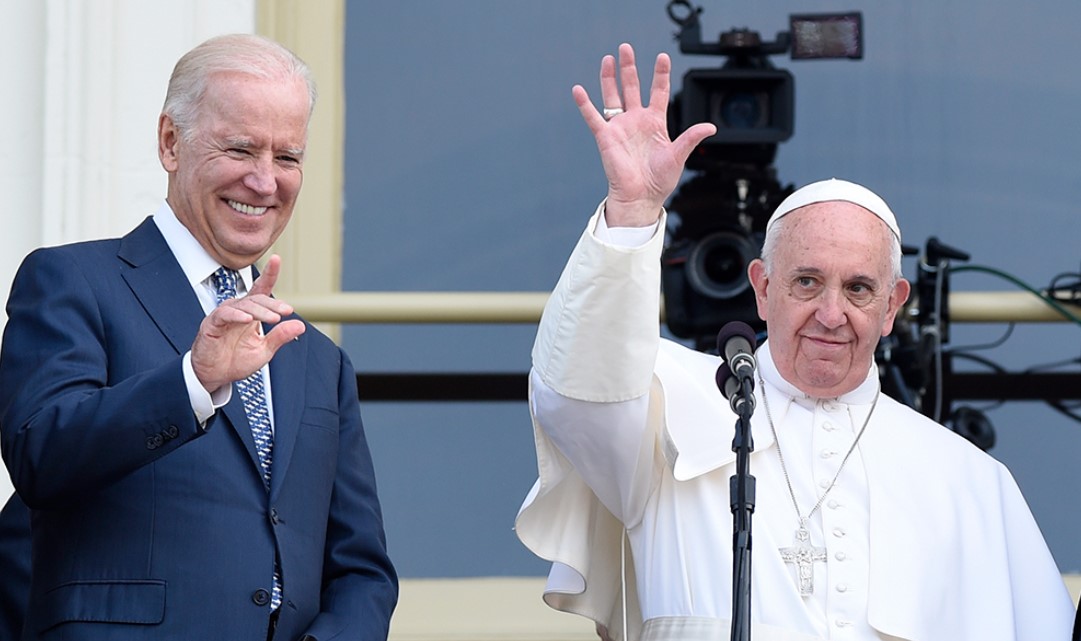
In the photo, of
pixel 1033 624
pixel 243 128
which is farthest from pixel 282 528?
pixel 1033 624

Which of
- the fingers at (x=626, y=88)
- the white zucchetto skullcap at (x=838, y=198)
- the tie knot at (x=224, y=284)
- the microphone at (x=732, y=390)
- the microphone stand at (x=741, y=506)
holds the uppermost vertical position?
the fingers at (x=626, y=88)

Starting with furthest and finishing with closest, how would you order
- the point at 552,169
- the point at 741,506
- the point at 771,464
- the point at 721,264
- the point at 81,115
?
1. the point at 552,169
2. the point at 721,264
3. the point at 81,115
4. the point at 771,464
5. the point at 741,506

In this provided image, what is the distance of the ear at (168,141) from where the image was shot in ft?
10.7

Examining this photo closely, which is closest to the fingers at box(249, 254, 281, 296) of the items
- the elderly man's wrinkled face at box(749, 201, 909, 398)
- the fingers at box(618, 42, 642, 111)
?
the fingers at box(618, 42, 642, 111)

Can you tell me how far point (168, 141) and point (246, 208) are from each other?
0.20 meters

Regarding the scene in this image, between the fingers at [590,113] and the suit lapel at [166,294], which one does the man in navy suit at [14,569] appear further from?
the fingers at [590,113]

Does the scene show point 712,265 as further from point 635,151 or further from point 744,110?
point 635,151

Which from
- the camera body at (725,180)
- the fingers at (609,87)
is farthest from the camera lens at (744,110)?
the fingers at (609,87)

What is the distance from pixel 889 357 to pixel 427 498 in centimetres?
136

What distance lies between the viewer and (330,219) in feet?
17.4

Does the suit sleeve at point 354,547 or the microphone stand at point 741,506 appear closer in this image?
the microphone stand at point 741,506

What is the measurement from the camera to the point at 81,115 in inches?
183

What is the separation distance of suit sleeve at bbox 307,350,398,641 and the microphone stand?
69cm

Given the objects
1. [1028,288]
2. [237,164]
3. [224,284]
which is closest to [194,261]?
[224,284]
